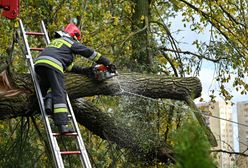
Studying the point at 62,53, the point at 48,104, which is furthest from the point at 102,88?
the point at 48,104

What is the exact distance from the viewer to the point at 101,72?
5098 mm

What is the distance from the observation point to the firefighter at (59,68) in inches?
184

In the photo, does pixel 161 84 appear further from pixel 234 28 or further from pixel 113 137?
pixel 234 28

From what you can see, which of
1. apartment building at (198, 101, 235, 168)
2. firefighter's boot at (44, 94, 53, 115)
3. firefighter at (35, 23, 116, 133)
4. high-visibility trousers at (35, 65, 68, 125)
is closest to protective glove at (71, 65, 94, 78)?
firefighter at (35, 23, 116, 133)

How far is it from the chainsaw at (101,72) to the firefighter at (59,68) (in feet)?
0.14

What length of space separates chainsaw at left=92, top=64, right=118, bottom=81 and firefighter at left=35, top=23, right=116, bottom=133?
4 cm

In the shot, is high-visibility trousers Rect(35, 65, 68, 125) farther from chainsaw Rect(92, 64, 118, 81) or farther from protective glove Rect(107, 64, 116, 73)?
protective glove Rect(107, 64, 116, 73)

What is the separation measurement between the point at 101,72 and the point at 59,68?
488 millimetres

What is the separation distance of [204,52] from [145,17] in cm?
127

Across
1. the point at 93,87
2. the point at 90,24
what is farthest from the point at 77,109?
the point at 90,24

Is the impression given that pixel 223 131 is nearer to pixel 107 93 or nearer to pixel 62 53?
pixel 107 93

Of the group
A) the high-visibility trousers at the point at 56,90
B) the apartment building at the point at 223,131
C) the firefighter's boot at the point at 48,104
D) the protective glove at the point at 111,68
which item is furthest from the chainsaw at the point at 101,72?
the apartment building at the point at 223,131

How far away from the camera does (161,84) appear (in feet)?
18.5

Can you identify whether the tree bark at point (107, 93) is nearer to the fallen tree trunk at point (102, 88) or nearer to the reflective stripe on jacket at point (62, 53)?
the fallen tree trunk at point (102, 88)
